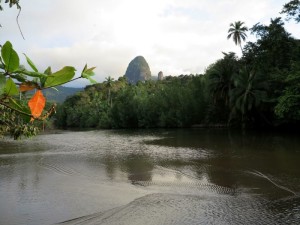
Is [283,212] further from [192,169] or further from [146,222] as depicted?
[192,169]

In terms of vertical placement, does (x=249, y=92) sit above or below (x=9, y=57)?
above

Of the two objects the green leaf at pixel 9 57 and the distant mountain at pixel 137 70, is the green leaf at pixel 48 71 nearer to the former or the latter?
the green leaf at pixel 9 57

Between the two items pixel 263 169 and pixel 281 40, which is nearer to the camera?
pixel 263 169

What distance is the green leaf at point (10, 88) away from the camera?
2.52ft

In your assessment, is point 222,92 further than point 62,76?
Yes

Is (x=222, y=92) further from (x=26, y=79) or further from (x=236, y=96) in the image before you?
(x=26, y=79)

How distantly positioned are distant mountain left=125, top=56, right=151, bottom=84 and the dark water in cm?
14205

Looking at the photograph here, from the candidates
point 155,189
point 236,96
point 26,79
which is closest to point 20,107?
point 26,79

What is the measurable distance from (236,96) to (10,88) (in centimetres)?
3157

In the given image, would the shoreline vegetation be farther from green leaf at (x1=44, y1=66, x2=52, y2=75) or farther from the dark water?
the dark water

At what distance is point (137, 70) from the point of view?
163m

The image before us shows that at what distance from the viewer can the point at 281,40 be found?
23609 millimetres

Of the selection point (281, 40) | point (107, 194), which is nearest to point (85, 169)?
point (107, 194)

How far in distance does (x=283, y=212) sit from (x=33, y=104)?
7.37 metres
